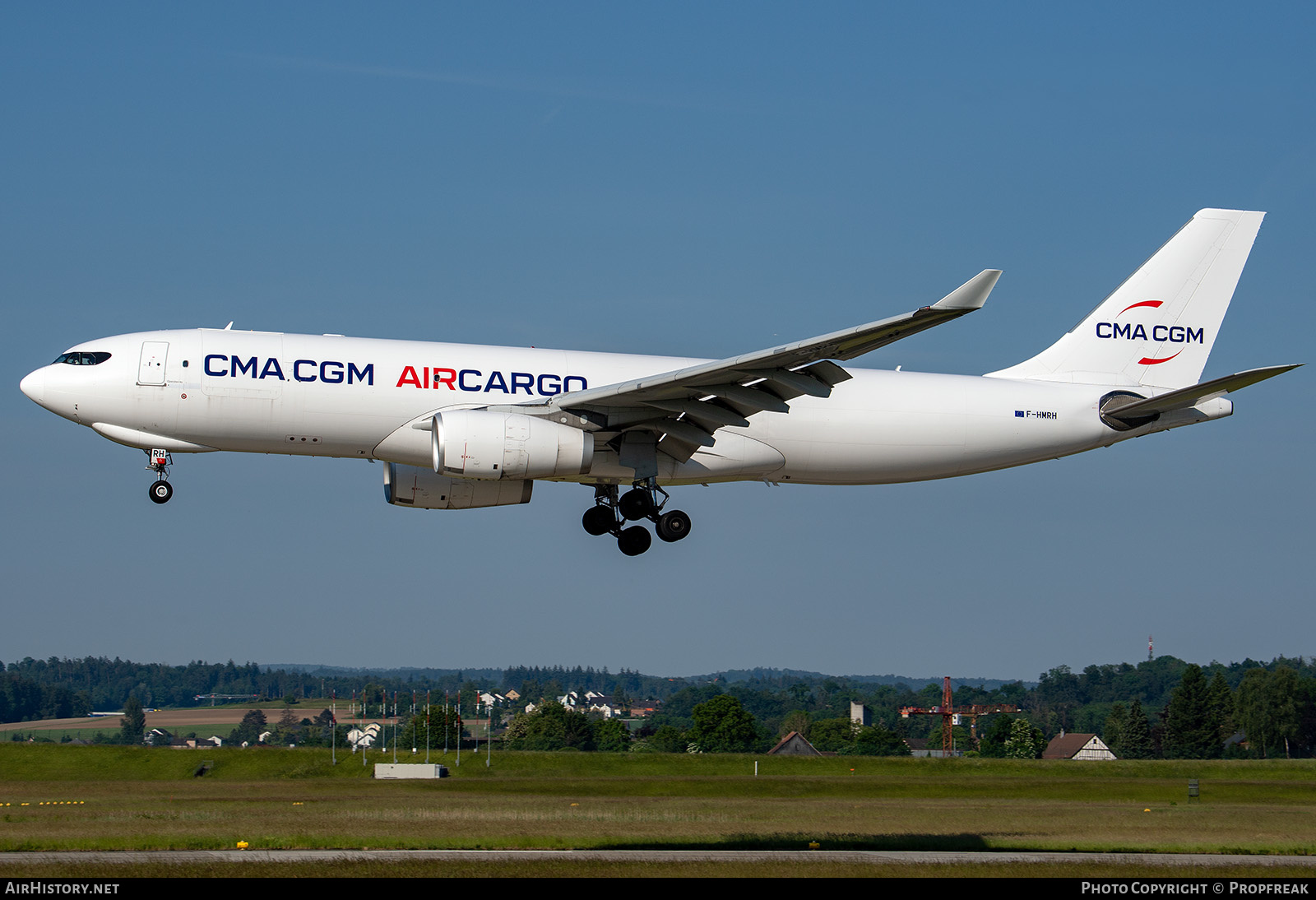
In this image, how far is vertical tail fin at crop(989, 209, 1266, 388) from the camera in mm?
39125

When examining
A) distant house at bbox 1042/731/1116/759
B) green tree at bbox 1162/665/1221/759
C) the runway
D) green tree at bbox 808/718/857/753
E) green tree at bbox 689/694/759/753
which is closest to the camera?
the runway

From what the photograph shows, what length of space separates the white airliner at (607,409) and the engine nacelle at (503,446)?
4 cm

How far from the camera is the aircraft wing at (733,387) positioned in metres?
28.6

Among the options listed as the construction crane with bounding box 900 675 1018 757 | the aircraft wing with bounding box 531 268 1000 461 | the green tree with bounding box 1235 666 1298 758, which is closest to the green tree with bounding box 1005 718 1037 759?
the construction crane with bounding box 900 675 1018 757

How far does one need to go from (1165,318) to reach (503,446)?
2038 centimetres

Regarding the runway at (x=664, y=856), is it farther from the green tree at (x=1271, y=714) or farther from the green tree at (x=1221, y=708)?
the green tree at (x=1271, y=714)

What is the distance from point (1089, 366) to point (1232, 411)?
4285 mm

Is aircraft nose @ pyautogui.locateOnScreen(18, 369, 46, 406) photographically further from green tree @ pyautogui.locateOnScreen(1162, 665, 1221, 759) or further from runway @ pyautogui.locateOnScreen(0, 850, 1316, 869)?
green tree @ pyautogui.locateOnScreen(1162, 665, 1221, 759)

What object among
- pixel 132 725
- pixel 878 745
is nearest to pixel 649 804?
pixel 878 745

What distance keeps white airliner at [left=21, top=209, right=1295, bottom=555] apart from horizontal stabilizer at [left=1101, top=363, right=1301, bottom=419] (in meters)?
0.07

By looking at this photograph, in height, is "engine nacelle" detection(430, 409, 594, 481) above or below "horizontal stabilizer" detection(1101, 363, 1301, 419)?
below

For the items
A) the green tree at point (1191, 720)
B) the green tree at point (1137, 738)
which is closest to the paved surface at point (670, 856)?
the green tree at point (1191, 720)

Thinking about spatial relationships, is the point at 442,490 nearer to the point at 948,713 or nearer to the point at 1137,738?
the point at 948,713
